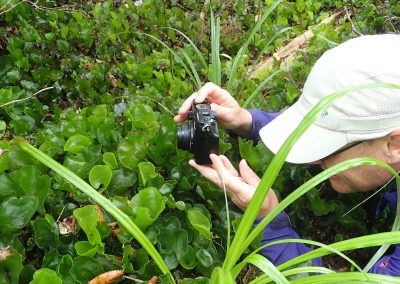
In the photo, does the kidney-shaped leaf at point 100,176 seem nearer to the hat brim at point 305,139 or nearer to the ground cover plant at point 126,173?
the ground cover plant at point 126,173

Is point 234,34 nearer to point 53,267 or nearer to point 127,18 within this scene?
point 127,18

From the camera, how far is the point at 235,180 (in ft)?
A: 4.88

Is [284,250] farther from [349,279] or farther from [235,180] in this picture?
[349,279]

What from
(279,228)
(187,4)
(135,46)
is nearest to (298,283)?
(279,228)

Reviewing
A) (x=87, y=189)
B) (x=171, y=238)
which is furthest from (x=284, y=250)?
(x=87, y=189)

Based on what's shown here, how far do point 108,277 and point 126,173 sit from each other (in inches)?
15.6

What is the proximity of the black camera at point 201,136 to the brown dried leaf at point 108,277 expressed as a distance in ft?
1.60

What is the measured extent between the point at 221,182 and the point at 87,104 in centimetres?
138

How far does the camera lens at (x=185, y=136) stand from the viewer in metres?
1.54

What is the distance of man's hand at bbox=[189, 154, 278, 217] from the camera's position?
1.48 m

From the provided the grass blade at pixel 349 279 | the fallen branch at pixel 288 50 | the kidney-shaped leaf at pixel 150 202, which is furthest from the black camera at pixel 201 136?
the fallen branch at pixel 288 50

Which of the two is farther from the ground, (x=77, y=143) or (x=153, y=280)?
A: (x=77, y=143)

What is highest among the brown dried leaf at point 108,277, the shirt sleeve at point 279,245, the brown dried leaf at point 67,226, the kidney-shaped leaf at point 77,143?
the kidney-shaped leaf at point 77,143

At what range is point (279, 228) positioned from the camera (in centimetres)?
156
